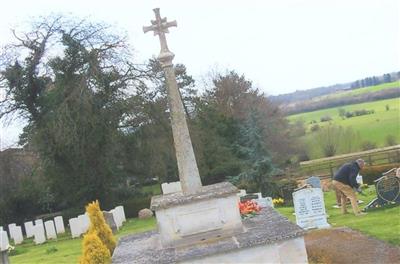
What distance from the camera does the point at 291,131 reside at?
55.3 meters

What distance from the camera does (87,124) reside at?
3091cm

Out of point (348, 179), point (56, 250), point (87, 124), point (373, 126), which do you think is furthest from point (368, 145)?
point (348, 179)

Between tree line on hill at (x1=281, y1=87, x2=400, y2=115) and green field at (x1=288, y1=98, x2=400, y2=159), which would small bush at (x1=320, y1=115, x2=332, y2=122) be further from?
tree line on hill at (x1=281, y1=87, x2=400, y2=115)

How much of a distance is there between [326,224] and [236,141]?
26.1 metres

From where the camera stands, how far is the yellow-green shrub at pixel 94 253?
10.7 meters

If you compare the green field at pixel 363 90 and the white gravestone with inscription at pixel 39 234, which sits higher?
the green field at pixel 363 90

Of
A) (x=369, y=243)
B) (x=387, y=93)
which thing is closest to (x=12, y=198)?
(x=369, y=243)

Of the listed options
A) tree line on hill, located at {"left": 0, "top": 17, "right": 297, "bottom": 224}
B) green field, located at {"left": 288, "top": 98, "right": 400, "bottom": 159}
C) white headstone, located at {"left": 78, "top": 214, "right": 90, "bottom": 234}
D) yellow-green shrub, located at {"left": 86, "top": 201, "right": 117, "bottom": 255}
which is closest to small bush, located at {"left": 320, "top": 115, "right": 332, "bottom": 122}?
green field, located at {"left": 288, "top": 98, "right": 400, "bottom": 159}

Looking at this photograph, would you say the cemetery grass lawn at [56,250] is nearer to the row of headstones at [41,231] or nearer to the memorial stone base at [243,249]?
the row of headstones at [41,231]

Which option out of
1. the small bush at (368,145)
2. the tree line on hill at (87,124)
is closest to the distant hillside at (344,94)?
the small bush at (368,145)

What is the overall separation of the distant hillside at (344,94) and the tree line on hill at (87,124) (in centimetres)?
3911

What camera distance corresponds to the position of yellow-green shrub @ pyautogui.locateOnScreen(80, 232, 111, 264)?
10.7 metres

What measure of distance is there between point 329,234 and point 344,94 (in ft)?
259

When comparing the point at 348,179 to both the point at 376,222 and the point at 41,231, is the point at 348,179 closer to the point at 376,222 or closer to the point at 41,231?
the point at 376,222
